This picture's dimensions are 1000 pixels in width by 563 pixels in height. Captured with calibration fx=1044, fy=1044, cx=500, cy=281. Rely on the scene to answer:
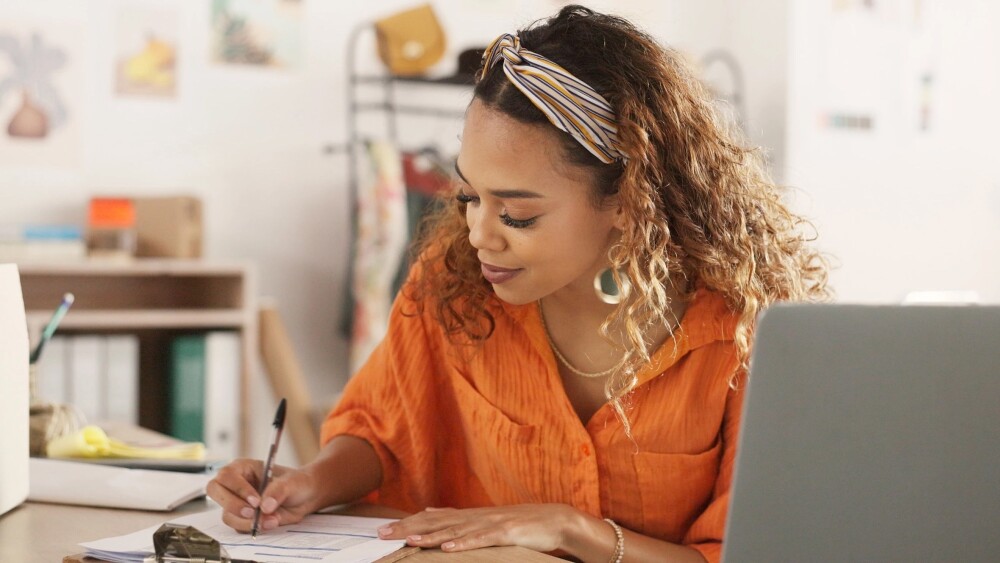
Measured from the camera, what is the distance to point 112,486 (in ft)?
4.14

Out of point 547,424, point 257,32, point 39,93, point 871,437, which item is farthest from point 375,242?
point 871,437

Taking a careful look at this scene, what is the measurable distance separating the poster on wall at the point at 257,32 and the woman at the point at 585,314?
86.5 inches

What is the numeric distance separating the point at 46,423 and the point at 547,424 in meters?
0.71

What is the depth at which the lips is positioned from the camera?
131 centimetres

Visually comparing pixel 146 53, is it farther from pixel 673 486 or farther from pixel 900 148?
pixel 900 148

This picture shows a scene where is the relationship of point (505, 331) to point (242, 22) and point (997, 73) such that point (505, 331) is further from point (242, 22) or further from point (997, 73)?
point (997, 73)

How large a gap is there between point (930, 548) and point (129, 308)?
113 inches

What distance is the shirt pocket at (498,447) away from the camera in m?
1.37

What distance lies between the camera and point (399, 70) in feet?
11.5

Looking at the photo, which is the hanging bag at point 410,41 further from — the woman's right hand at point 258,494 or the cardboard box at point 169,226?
the woman's right hand at point 258,494

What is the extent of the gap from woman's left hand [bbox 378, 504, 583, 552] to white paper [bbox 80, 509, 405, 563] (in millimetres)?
26

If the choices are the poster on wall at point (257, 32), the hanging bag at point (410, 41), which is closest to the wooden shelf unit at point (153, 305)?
the poster on wall at point (257, 32)

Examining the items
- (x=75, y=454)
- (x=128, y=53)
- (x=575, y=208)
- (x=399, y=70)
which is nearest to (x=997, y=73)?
(x=399, y=70)

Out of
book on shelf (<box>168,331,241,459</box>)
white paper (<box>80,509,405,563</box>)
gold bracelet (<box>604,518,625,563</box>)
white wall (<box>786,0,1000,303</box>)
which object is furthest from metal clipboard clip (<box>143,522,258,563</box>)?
white wall (<box>786,0,1000,303</box>)
